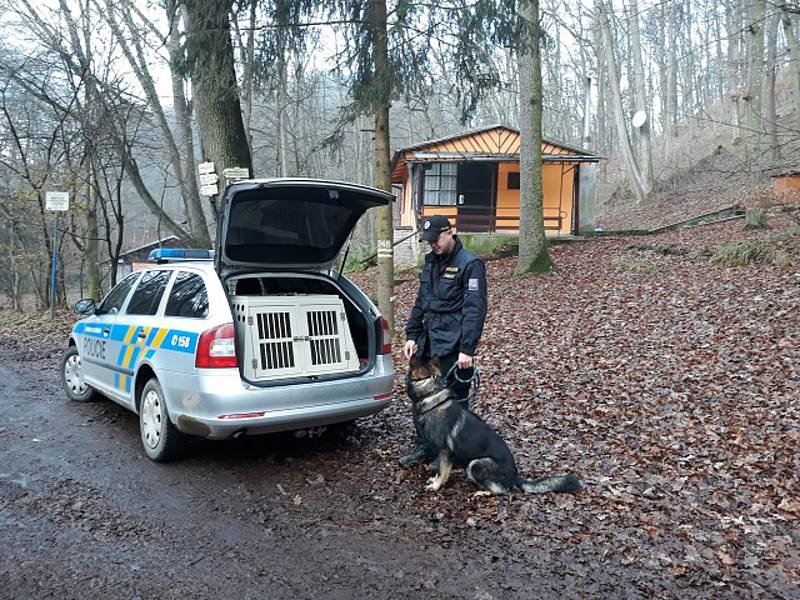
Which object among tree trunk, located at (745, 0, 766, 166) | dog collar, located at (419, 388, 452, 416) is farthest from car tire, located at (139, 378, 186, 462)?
tree trunk, located at (745, 0, 766, 166)

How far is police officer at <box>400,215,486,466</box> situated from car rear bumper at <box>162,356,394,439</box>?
2.26 feet

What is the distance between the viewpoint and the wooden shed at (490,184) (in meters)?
19.5

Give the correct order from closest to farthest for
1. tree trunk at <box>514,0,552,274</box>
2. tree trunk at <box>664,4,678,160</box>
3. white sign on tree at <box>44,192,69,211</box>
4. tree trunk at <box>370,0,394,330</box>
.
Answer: tree trunk at <box>370,0,394,330</box> < white sign on tree at <box>44,192,69,211</box> < tree trunk at <box>514,0,552,274</box> < tree trunk at <box>664,4,678,160</box>

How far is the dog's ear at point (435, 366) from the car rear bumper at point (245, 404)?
672mm

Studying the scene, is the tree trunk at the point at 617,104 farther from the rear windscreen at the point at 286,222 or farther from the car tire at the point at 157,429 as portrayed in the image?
the car tire at the point at 157,429

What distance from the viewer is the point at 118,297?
584 cm

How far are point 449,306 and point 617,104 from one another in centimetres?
2522

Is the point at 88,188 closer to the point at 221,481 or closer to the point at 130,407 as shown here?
the point at 130,407

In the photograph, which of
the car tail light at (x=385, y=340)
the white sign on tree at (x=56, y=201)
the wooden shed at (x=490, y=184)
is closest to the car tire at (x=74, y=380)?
the car tail light at (x=385, y=340)

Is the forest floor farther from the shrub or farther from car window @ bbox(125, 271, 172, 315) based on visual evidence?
the shrub

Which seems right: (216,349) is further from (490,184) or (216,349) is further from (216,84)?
(490,184)

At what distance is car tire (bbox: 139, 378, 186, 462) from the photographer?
4484mm

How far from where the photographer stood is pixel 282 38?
754cm

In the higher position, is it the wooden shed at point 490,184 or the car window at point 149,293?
the wooden shed at point 490,184
